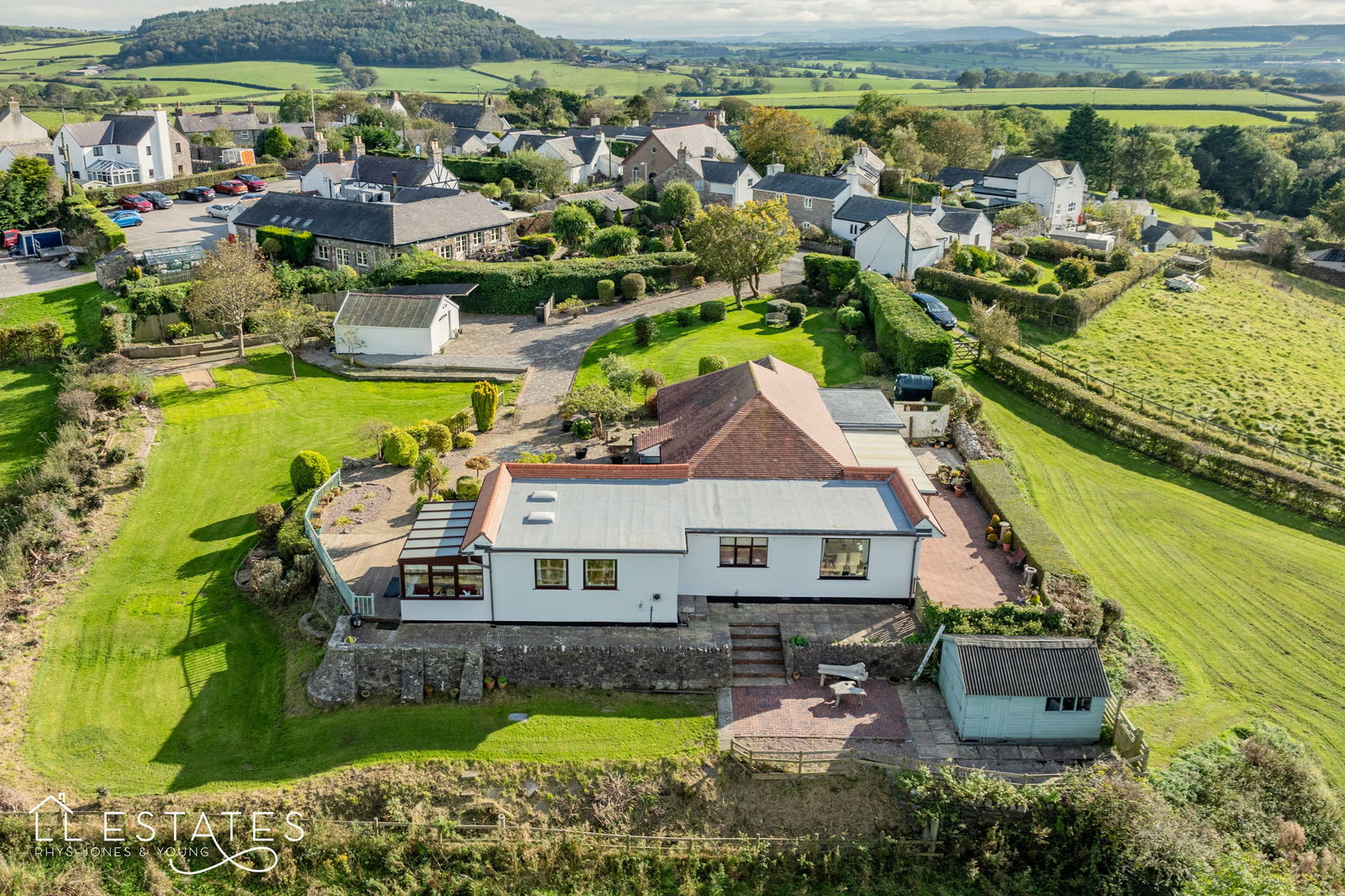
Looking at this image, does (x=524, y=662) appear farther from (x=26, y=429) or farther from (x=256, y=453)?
(x=26, y=429)

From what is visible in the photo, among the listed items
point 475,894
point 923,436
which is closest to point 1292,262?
point 923,436

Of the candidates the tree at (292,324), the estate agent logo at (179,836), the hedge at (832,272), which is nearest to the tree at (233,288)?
the tree at (292,324)

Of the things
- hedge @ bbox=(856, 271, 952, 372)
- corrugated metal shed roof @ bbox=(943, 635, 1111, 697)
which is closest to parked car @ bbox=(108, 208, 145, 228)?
hedge @ bbox=(856, 271, 952, 372)

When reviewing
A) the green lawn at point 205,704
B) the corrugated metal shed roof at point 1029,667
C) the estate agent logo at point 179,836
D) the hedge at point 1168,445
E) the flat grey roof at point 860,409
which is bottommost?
the estate agent logo at point 179,836

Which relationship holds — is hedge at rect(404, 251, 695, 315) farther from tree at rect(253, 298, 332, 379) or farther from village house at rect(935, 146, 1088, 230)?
village house at rect(935, 146, 1088, 230)

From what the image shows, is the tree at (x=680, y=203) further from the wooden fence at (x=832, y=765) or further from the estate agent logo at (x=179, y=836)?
the estate agent logo at (x=179, y=836)

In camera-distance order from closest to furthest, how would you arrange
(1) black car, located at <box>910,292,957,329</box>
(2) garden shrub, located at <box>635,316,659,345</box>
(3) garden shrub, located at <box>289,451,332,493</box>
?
(3) garden shrub, located at <box>289,451,332,493</box>
(2) garden shrub, located at <box>635,316,659,345</box>
(1) black car, located at <box>910,292,957,329</box>

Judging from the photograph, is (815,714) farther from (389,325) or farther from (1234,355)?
(1234,355)
